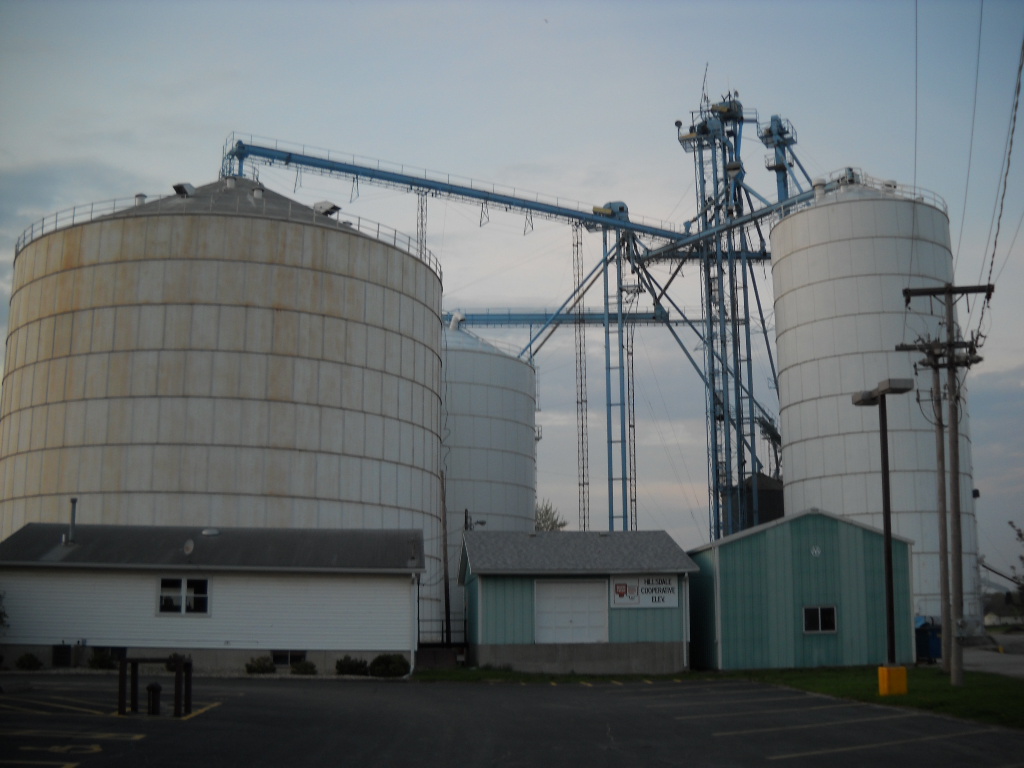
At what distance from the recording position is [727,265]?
6575 cm

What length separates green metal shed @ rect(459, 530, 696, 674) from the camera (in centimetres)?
3706

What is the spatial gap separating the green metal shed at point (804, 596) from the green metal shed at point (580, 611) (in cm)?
147

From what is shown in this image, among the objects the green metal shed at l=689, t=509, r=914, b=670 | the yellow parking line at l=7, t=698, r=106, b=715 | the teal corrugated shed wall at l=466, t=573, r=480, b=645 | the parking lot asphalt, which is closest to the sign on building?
the green metal shed at l=689, t=509, r=914, b=670

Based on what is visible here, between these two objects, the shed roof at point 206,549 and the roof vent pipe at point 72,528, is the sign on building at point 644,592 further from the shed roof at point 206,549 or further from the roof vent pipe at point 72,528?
the roof vent pipe at point 72,528

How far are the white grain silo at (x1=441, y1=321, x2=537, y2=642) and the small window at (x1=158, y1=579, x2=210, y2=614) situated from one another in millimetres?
22176

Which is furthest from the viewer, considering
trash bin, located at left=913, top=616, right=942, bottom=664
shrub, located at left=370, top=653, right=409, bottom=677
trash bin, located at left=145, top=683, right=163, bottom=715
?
trash bin, located at left=913, top=616, right=942, bottom=664

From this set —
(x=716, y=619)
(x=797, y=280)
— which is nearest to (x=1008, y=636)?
(x=797, y=280)

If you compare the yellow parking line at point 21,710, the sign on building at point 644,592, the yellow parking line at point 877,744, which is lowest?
the yellow parking line at point 877,744

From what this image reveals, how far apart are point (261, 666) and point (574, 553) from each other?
38.3ft

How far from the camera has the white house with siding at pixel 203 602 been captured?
1368 inches

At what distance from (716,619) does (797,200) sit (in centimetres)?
2802

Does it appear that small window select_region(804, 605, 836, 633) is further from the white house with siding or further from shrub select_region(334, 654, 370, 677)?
shrub select_region(334, 654, 370, 677)

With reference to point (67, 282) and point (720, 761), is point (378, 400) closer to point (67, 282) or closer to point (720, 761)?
point (67, 282)

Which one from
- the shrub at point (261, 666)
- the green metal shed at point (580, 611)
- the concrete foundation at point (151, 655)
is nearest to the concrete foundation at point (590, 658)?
the green metal shed at point (580, 611)
